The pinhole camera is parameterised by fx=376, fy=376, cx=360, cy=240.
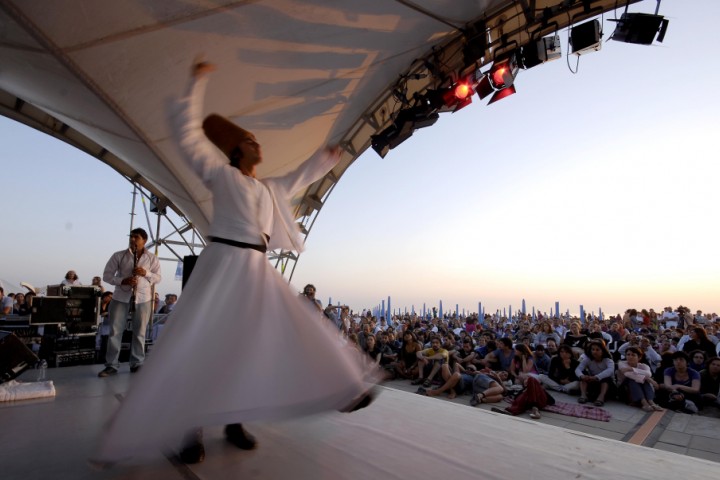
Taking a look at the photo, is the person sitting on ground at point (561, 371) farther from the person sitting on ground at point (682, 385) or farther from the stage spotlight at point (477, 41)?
the stage spotlight at point (477, 41)

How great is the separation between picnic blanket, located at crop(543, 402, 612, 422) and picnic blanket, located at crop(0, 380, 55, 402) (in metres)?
5.38

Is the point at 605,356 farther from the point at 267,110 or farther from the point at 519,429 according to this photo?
the point at 267,110

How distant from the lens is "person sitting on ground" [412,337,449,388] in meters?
6.70

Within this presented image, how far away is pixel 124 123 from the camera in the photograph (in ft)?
15.2

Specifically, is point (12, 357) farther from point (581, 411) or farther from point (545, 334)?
point (545, 334)

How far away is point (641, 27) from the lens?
4137mm

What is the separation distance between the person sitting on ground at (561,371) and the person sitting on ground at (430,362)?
64.2 inches

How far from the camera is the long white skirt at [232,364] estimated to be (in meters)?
1.24

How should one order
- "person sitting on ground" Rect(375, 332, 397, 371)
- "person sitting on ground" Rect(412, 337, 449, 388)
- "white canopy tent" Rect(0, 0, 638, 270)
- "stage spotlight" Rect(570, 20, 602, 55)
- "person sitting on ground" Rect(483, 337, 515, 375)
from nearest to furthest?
"white canopy tent" Rect(0, 0, 638, 270) → "stage spotlight" Rect(570, 20, 602, 55) → "person sitting on ground" Rect(412, 337, 449, 388) → "person sitting on ground" Rect(483, 337, 515, 375) → "person sitting on ground" Rect(375, 332, 397, 371)

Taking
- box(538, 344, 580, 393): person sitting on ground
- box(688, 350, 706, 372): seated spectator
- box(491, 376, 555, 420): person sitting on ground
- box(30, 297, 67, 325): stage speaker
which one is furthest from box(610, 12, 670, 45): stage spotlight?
box(30, 297, 67, 325): stage speaker

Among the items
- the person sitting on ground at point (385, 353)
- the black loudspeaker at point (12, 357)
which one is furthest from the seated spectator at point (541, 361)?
the black loudspeaker at point (12, 357)

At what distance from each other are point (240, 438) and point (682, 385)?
6266 millimetres

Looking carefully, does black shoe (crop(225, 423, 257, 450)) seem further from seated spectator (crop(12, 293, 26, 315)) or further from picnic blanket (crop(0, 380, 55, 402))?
seated spectator (crop(12, 293, 26, 315))

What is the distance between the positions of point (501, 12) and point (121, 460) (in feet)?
18.3
